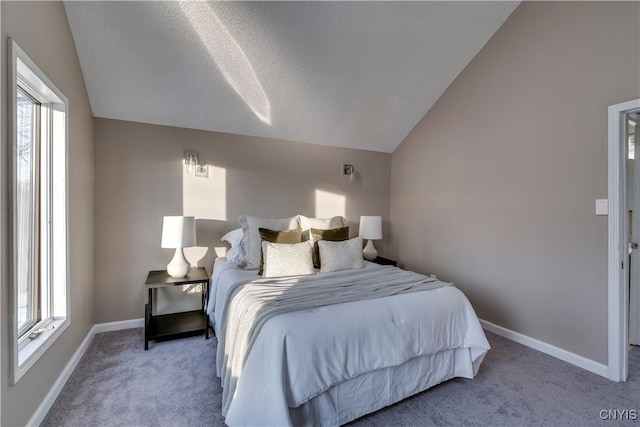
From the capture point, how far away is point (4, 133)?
52.9 inches

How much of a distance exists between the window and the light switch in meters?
3.76

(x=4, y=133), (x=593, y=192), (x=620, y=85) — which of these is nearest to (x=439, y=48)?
(x=620, y=85)

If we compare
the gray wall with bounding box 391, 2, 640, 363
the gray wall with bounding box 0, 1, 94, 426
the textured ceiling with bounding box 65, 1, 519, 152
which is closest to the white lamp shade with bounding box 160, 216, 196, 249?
the gray wall with bounding box 0, 1, 94, 426

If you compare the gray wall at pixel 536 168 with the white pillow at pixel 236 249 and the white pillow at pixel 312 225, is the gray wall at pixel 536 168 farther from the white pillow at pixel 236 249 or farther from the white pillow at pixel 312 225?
the white pillow at pixel 236 249

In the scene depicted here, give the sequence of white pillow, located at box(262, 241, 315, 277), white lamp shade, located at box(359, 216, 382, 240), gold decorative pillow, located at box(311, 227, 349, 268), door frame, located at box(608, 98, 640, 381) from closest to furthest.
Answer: door frame, located at box(608, 98, 640, 381), white pillow, located at box(262, 241, 315, 277), gold decorative pillow, located at box(311, 227, 349, 268), white lamp shade, located at box(359, 216, 382, 240)

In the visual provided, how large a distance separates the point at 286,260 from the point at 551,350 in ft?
7.86

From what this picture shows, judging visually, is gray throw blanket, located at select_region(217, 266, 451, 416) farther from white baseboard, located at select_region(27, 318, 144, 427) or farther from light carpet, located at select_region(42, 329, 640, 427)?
white baseboard, located at select_region(27, 318, 144, 427)

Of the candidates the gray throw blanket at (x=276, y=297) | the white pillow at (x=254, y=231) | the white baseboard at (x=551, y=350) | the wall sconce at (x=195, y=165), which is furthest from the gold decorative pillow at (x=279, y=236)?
the white baseboard at (x=551, y=350)

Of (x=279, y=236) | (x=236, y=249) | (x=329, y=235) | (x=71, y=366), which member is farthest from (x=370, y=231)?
(x=71, y=366)

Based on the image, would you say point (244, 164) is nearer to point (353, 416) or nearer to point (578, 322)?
point (353, 416)

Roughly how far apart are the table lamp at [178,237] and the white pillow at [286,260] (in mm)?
738

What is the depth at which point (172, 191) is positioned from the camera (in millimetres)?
3123

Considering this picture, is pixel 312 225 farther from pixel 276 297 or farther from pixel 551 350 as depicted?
pixel 551 350

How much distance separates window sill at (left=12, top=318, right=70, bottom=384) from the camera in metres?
1.45
